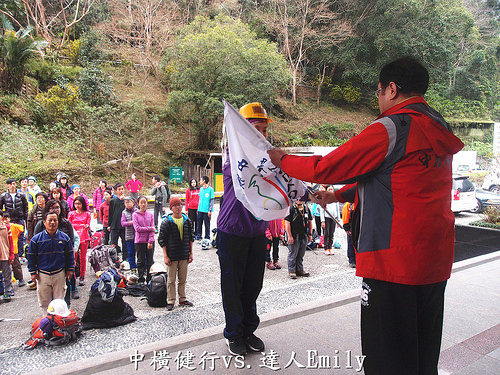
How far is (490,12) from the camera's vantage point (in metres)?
42.2

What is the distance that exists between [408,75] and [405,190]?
2.23ft

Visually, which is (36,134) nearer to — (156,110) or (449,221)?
(156,110)

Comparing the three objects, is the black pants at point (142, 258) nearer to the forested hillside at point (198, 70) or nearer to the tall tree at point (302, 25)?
the forested hillside at point (198, 70)

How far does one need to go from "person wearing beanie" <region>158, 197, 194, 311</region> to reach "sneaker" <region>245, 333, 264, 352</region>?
201 cm

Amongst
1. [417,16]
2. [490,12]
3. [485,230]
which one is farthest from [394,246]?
[490,12]

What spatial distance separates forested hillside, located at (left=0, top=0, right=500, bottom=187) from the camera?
2097 centimetres

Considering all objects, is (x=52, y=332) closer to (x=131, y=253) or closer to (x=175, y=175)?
(x=131, y=253)

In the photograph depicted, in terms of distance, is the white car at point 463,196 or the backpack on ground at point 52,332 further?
the white car at point 463,196

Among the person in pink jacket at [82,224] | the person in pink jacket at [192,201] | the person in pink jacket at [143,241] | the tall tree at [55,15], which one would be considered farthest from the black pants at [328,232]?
the tall tree at [55,15]

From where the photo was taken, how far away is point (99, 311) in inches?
178

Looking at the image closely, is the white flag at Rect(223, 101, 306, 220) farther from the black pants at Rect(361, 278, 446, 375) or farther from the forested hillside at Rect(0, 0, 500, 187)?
the forested hillside at Rect(0, 0, 500, 187)

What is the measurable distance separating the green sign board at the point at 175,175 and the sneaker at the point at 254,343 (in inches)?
845

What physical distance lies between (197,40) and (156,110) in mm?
6388

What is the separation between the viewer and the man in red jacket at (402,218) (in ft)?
6.04
